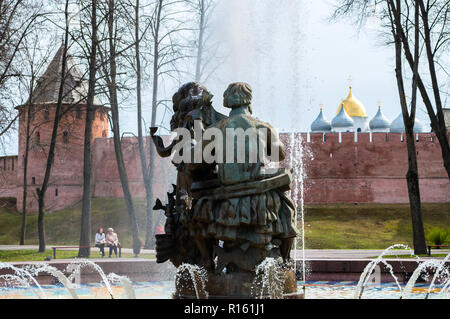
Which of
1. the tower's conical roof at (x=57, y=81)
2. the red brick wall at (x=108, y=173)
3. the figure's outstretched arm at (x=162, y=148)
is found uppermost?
the tower's conical roof at (x=57, y=81)

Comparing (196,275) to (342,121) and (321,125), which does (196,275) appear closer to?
(342,121)

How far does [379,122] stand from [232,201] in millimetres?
50168

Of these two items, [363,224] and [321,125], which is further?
[321,125]

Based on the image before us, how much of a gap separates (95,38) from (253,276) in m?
14.0

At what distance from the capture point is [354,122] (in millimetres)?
57250


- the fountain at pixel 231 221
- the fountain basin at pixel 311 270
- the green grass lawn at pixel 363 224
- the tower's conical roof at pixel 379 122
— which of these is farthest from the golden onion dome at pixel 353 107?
the fountain at pixel 231 221

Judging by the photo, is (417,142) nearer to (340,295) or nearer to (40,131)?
(40,131)

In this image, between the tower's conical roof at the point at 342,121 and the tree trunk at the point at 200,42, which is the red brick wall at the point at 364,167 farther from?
the tree trunk at the point at 200,42

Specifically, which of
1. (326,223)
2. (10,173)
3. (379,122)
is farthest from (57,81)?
(379,122)

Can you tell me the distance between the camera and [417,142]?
41.3 metres

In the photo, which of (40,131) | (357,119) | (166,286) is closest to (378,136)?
(357,119)

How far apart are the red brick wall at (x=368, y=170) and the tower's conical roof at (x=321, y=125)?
11747 mm

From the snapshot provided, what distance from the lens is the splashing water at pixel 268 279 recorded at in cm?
534

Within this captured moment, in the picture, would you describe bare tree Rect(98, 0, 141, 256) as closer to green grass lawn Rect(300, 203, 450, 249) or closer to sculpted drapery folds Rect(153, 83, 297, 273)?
green grass lawn Rect(300, 203, 450, 249)
